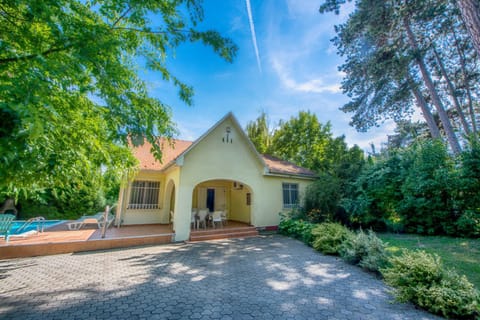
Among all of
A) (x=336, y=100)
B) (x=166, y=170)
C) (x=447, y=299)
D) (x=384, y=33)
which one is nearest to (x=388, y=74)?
(x=384, y=33)

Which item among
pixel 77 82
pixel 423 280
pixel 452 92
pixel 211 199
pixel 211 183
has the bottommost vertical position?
pixel 423 280

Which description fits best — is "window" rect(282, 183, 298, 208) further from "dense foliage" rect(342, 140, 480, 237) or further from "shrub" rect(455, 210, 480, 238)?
"shrub" rect(455, 210, 480, 238)

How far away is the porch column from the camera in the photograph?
9.60 metres

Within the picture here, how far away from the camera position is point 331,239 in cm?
791

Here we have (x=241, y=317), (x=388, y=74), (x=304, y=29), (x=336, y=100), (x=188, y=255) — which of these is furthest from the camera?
(x=336, y=100)

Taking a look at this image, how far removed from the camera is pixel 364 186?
1230cm

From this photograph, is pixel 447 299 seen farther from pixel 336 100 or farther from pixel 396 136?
pixel 396 136

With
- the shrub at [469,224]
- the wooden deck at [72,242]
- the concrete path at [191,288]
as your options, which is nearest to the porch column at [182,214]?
the wooden deck at [72,242]

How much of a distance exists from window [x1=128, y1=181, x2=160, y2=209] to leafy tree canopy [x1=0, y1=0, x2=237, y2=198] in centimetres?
853

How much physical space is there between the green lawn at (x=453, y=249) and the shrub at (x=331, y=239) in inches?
64.8

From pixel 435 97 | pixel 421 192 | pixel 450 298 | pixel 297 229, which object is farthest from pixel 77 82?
pixel 435 97

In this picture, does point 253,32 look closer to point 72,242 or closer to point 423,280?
point 423,280

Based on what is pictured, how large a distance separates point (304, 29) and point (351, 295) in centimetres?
1032

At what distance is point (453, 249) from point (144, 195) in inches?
601
